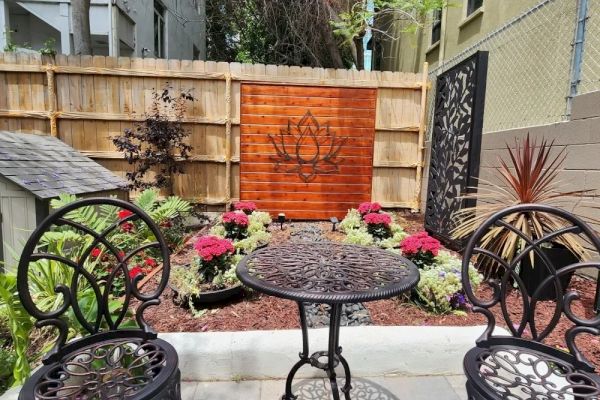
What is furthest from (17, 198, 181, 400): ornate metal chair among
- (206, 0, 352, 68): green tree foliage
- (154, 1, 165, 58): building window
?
(154, 1, 165, 58): building window

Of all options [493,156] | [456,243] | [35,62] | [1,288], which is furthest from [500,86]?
[35,62]

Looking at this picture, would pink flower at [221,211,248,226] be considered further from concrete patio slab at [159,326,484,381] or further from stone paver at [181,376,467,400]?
stone paver at [181,376,467,400]

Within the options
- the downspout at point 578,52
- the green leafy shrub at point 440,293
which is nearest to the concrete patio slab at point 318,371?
the green leafy shrub at point 440,293

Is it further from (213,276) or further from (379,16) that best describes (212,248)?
(379,16)

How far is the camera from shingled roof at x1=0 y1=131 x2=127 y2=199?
2.90 metres

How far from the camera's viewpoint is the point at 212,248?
2.64 metres

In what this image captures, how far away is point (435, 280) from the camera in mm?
2408

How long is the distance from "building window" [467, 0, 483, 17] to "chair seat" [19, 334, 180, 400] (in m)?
7.13

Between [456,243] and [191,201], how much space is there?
11.8ft

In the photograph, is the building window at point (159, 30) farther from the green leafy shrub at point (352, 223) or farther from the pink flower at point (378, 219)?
the pink flower at point (378, 219)

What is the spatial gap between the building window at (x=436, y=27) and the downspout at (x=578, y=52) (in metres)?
4.69

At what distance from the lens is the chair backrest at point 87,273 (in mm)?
1302

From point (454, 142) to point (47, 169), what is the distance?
4038mm

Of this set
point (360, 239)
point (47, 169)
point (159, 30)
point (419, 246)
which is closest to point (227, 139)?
point (47, 169)
